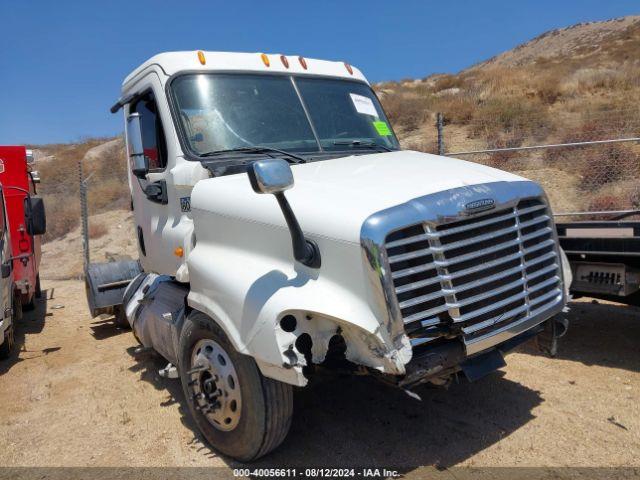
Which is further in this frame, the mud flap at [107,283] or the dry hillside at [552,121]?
the dry hillside at [552,121]

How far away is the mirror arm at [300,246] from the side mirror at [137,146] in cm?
203

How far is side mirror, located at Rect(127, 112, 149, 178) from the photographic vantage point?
436cm

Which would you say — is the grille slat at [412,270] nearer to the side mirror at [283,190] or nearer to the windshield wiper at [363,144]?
the side mirror at [283,190]

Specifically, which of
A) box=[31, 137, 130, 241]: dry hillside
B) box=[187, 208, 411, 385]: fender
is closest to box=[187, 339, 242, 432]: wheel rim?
box=[187, 208, 411, 385]: fender

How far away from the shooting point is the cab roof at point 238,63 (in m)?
4.38

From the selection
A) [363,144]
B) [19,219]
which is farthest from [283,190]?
[19,219]

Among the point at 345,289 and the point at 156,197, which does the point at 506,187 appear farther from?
the point at 156,197

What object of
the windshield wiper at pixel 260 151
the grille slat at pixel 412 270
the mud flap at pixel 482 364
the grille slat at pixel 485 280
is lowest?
the mud flap at pixel 482 364

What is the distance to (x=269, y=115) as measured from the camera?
433 centimetres

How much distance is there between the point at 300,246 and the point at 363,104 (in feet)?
8.03

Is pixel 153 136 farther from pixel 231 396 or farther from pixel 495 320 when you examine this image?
pixel 495 320

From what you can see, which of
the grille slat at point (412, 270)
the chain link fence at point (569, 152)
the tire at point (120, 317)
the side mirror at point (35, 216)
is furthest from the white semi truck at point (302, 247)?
the chain link fence at point (569, 152)

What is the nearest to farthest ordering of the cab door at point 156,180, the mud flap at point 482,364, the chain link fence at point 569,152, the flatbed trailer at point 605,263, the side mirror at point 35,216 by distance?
the mud flap at point 482,364 < the cab door at point 156,180 < the flatbed trailer at point 605,263 < the side mirror at point 35,216 < the chain link fence at point 569,152

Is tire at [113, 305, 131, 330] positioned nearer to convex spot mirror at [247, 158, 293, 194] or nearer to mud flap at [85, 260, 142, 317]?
mud flap at [85, 260, 142, 317]
